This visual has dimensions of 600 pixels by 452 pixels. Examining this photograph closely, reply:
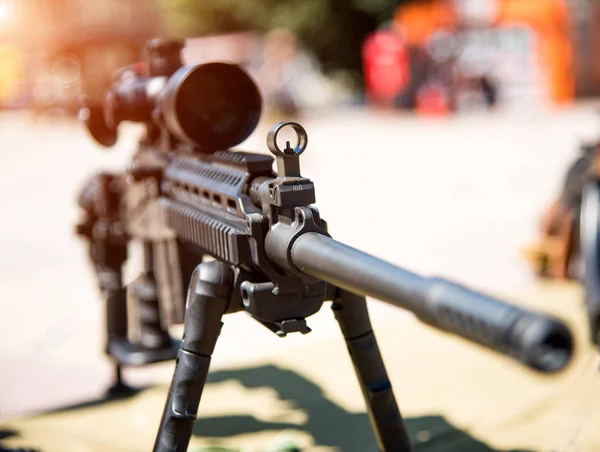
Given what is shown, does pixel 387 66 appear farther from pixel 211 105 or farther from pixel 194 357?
pixel 194 357

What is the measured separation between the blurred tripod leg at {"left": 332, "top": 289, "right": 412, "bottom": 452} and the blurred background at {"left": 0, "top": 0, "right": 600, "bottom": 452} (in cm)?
74

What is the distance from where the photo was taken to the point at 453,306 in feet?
4.50

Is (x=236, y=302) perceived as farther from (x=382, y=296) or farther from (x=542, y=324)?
(x=542, y=324)

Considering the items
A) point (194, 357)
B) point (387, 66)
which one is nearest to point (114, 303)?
point (194, 357)

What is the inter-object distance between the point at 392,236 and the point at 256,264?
5.45m

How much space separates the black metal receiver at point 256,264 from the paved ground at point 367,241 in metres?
1.09

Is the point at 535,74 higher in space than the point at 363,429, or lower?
higher

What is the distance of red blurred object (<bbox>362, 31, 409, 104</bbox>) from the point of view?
912 inches

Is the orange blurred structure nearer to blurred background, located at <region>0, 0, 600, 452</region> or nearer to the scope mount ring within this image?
blurred background, located at <region>0, 0, 600, 452</region>

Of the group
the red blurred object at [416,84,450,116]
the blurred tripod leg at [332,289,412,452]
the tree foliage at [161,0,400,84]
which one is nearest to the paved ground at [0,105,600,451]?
the blurred tripod leg at [332,289,412,452]

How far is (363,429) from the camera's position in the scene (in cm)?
330

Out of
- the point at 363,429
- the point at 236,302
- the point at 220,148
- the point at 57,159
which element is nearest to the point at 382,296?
the point at 236,302

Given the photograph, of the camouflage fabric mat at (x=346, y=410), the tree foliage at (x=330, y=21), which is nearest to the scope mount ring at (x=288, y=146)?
the camouflage fabric mat at (x=346, y=410)

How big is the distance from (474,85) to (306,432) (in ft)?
63.0
